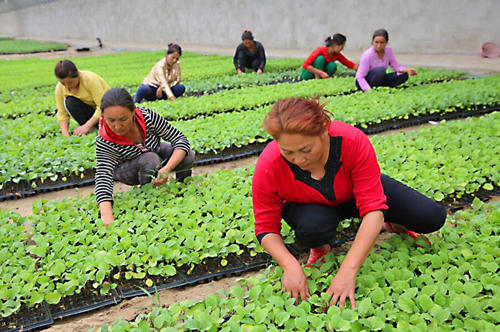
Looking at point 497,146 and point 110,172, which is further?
point 497,146

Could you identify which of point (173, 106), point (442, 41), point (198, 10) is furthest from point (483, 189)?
point (198, 10)

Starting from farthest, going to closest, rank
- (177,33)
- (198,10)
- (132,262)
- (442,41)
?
(177,33) < (198,10) < (442,41) < (132,262)

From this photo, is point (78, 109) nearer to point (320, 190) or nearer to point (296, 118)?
point (320, 190)

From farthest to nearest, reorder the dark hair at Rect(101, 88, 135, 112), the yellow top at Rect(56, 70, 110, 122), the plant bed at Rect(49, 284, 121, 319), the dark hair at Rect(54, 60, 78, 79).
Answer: the yellow top at Rect(56, 70, 110, 122), the dark hair at Rect(54, 60, 78, 79), the dark hair at Rect(101, 88, 135, 112), the plant bed at Rect(49, 284, 121, 319)

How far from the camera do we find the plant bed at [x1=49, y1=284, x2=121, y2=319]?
82.8 inches

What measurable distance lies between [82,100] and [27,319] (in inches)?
126

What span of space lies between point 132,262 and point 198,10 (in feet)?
65.4

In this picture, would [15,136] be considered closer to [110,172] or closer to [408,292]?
[110,172]

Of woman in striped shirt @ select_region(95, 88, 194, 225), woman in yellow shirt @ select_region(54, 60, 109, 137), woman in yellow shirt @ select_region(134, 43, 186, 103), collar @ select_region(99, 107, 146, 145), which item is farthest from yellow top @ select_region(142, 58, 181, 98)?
collar @ select_region(99, 107, 146, 145)

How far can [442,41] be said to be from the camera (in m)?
9.50

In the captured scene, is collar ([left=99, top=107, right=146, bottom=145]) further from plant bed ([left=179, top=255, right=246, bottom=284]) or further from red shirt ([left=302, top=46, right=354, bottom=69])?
red shirt ([left=302, top=46, right=354, bottom=69])

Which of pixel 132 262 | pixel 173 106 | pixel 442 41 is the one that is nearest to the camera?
pixel 132 262

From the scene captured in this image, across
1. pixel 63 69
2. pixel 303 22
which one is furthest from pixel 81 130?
pixel 303 22

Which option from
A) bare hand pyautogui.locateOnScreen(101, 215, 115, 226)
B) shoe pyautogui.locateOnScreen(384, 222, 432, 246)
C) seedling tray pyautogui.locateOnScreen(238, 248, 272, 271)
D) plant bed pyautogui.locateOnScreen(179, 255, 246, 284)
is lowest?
plant bed pyautogui.locateOnScreen(179, 255, 246, 284)
